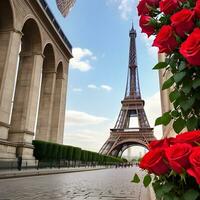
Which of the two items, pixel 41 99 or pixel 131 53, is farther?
pixel 131 53

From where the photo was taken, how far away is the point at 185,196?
4.08ft

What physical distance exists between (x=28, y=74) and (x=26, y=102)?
11.9 ft

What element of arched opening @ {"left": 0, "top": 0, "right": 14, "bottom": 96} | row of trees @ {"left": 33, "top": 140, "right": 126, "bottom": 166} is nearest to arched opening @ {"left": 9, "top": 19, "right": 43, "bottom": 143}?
row of trees @ {"left": 33, "top": 140, "right": 126, "bottom": 166}

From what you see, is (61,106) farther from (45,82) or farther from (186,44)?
(186,44)

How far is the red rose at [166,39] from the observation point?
5.40 feet

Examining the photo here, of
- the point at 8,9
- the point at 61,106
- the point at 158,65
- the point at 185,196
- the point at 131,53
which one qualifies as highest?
the point at 131,53

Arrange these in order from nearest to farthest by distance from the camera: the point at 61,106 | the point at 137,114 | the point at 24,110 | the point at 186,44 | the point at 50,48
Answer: the point at 186,44
the point at 24,110
the point at 50,48
the point at 61,106
the point at 137,114

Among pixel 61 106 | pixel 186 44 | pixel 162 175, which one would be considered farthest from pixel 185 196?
pixel 61 106

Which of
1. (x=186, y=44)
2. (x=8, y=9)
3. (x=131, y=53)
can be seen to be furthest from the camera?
(x=131, y=53)

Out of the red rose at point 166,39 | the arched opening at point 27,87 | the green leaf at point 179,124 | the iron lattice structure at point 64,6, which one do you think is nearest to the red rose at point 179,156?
the green leaf at point 179,124

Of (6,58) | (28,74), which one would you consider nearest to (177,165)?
(6,58)

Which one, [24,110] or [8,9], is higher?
[8,9]

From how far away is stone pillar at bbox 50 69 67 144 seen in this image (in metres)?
41.4

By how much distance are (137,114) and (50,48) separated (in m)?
47.2
